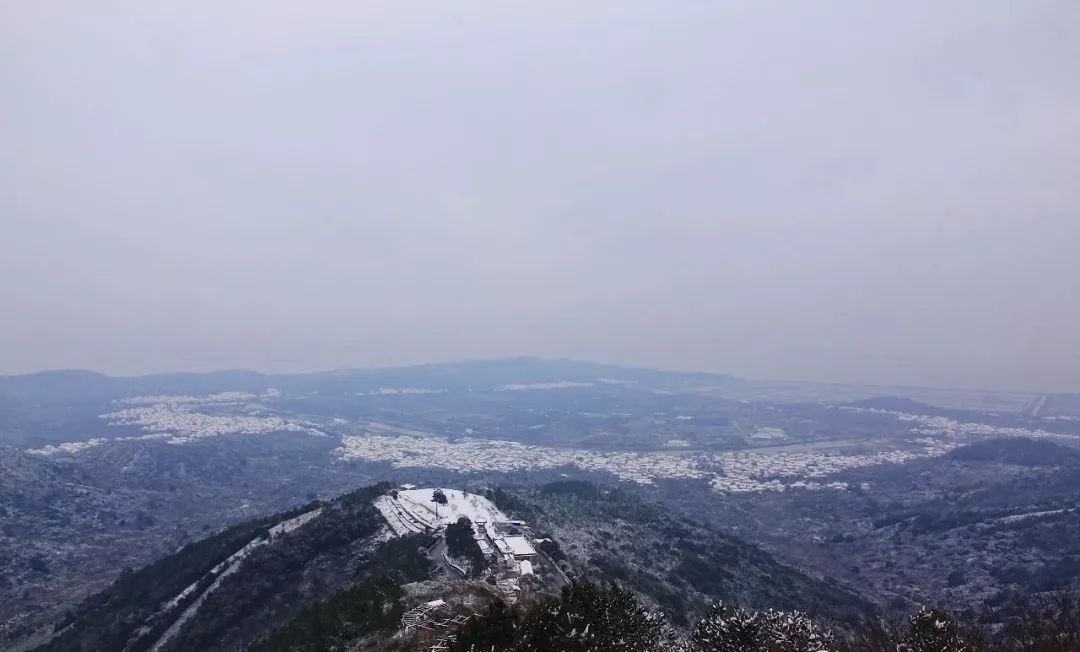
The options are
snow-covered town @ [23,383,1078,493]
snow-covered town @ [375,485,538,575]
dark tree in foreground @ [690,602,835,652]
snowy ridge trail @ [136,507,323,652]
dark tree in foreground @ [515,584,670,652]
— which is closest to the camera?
dark tree in foreground @ [515,584,670,652]

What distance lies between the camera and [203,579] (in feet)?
181

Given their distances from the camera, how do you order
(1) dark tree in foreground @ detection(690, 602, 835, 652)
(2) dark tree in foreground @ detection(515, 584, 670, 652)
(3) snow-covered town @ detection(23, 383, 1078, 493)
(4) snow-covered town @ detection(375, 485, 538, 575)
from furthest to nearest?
1. (3) snow-covered town @ detection(23, 383, 1078, 493)
2. (4) snow-covered town @ detection(375, 485, 538, 575)
3. (1) dark tree in foreground @ detection(690, 602, 835, 652)
4. (2) dark tree in foreground @ detection(515, 584, 670, 652)

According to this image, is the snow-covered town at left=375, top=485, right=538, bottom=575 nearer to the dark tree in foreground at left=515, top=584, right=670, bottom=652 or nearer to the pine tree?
the dark tree in foreground at left=515, top=584, right=670, bottom=652

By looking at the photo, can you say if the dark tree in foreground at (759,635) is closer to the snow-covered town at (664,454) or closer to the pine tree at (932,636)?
the pine tree at (932,636)

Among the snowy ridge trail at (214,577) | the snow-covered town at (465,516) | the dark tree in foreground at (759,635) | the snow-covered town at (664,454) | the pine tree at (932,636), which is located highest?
the pine tree at (932,636)

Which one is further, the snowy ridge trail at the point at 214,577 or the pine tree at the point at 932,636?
the snowy ridge trail at the point at 214,577

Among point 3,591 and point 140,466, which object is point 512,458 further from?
point 3,591

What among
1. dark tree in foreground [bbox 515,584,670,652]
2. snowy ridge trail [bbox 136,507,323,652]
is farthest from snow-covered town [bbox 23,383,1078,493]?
dark tree in foreground [bbox 515,584,670,652]

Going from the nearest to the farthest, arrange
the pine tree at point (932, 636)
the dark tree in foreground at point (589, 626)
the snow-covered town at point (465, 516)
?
the dark tree in foreground at point (589, 626), the pine tree at point (932, 636), the snow-covered town at point (465, 516)

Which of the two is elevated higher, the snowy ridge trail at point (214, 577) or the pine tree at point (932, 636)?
the pine tree at point (932, 636)

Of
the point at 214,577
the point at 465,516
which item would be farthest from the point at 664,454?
the point at 214,577

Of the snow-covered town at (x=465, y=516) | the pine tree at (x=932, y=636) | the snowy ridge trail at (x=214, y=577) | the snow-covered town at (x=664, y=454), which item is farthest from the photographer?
the snow-covered town at (x=664, y=454)

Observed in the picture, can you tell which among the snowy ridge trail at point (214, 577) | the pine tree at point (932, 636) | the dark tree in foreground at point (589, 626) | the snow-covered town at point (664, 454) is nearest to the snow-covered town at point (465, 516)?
the snowy ridge trail at point (214, 577)

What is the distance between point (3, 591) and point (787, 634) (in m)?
85.0
